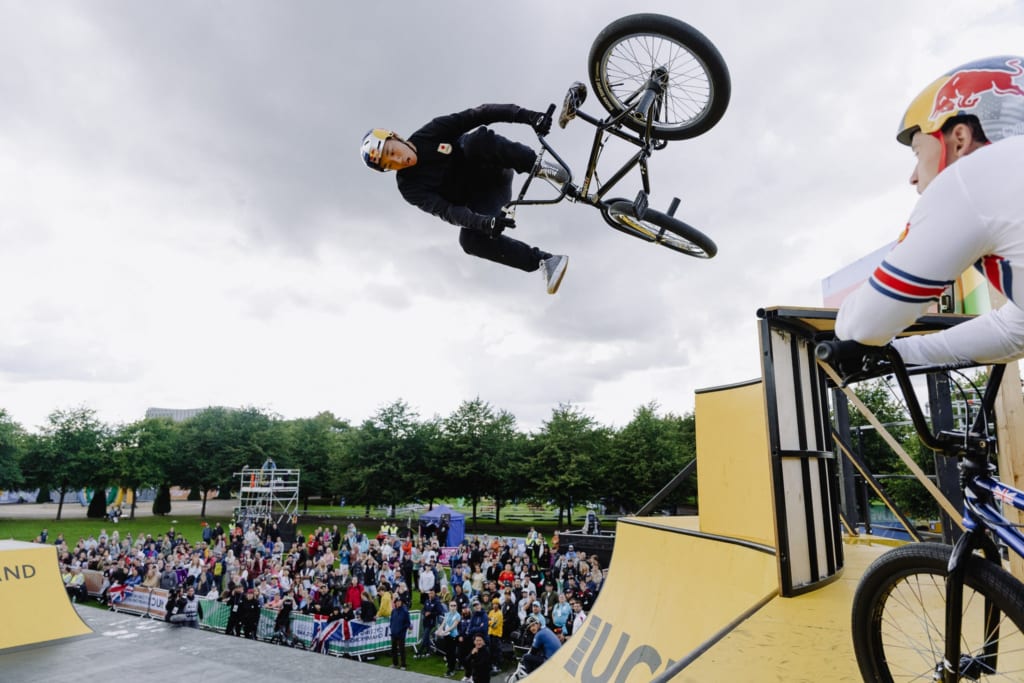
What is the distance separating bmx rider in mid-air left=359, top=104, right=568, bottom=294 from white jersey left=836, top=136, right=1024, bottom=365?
9.86 feet

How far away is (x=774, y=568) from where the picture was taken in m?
4.27

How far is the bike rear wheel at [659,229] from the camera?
4.76m

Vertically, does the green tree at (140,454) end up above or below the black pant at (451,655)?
above

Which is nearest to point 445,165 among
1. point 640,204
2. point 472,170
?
point 472,170

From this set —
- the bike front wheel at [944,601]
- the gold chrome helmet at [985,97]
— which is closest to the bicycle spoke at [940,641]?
the bike front wheel at [944,601]

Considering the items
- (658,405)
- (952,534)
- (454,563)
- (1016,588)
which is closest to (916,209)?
(1016,588)

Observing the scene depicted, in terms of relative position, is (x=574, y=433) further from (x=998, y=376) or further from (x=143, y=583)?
(x=998, y=376)

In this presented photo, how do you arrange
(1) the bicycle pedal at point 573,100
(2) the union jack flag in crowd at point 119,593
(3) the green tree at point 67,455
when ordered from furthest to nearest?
(3) the green tree at point 67,455, (2) the union jack flag in crowd at point 119,593, (1) the bicycle pedal at point 573,100

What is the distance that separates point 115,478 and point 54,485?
5.68 metres

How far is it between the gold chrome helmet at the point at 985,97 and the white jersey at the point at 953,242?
17 cm

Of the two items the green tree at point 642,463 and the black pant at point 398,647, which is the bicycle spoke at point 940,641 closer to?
the black pant at point 398,647

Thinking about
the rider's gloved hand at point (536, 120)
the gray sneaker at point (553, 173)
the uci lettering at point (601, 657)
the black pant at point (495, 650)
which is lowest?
the black pant at point (495, 650)

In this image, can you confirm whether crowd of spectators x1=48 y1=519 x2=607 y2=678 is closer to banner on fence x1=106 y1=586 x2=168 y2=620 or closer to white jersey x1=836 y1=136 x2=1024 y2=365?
banner on fence x1=106 y1=586 x2=168 y2=620

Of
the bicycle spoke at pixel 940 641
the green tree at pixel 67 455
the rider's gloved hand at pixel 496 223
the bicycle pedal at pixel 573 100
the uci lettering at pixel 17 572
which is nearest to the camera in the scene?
the bicycle spoke at pixel 940 641
